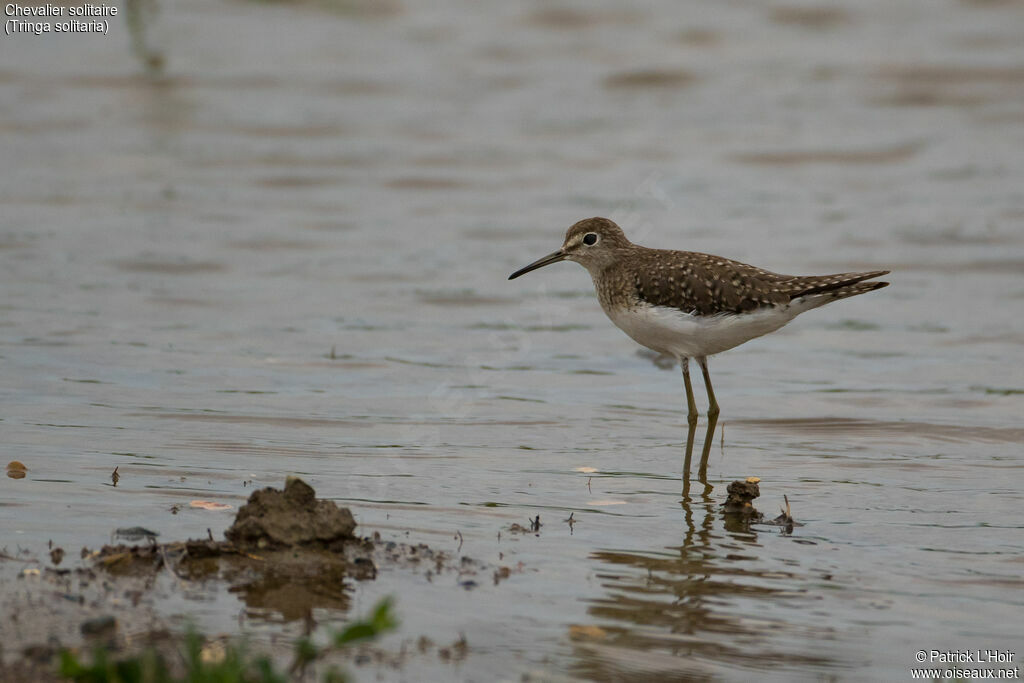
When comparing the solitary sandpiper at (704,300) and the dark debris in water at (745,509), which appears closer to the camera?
the dark debris in water at (745,509)

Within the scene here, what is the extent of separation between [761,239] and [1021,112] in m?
7.01

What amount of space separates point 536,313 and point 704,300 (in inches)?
175

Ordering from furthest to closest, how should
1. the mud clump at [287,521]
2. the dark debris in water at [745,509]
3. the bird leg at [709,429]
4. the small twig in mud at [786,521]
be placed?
the bird leg at [709,429] < the dark debris in water at [745,509] < the small twig in mud at [786,521] < the mud clump at [287,521]

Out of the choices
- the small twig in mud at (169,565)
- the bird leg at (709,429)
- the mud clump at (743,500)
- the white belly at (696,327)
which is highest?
the white belly at (696,327)

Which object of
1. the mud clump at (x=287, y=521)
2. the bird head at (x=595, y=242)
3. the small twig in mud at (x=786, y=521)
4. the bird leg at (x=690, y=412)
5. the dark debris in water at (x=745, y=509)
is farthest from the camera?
the bird head at (x=595, y=242)

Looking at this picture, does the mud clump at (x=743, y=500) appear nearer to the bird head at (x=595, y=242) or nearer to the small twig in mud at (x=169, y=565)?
the bird head at (x=595, y=242)

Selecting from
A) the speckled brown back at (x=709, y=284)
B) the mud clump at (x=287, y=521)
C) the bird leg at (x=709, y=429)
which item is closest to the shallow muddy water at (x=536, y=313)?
the bird leg at (x=709, y=429)

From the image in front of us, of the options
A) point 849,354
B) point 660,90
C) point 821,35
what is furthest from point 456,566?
point 821,35

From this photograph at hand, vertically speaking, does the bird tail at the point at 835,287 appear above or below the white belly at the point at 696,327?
above

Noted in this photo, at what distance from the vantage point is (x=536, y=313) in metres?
12.5

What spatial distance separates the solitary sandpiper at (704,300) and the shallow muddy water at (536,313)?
0.72m

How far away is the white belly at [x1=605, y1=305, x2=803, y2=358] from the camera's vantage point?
26.8ft

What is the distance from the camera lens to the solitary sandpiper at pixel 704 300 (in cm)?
815

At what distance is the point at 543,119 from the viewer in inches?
803
